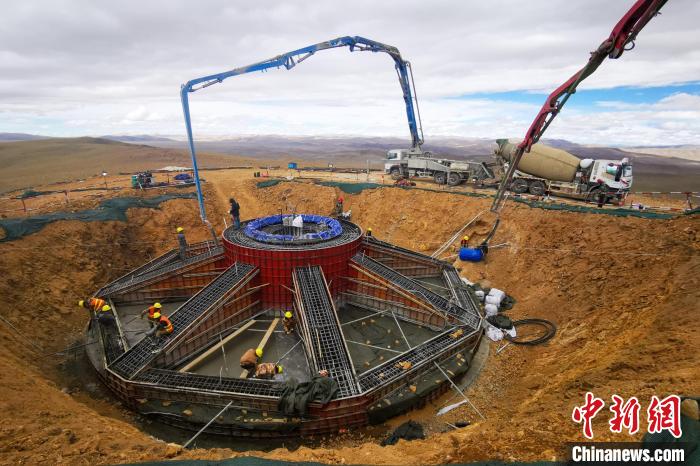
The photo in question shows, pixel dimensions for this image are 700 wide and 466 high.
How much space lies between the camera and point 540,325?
1477 centimetres

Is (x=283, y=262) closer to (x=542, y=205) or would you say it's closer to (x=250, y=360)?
(x=250, y=360)

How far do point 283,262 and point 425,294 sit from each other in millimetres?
6842

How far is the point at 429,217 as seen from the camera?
2488 centimetres

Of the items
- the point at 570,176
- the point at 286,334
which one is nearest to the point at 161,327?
the point at 286,334

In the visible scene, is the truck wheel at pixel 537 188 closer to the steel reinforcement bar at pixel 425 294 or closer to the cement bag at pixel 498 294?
the cement bag at pixel 498 294

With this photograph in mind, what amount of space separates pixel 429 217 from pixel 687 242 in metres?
14.0

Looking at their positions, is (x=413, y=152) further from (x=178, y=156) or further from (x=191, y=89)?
(x=178, y=156)

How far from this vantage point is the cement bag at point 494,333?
47.8 ft

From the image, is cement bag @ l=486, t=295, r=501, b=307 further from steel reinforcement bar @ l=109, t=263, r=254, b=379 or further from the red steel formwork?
steel reinforcement bar @ l=109, t=263, r=254, b=379

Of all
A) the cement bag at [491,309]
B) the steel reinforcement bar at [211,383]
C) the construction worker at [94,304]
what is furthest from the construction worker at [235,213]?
the cement bag at [491,309]

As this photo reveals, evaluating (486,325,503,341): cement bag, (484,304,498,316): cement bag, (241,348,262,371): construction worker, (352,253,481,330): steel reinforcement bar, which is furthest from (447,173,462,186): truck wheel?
(241,348,262,371): construction worker

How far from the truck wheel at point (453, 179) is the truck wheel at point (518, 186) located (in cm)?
451

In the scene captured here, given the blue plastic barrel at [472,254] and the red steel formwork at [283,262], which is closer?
the red steel formwork at [283,262]

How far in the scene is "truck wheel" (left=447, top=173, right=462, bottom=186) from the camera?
2814 centimetres
